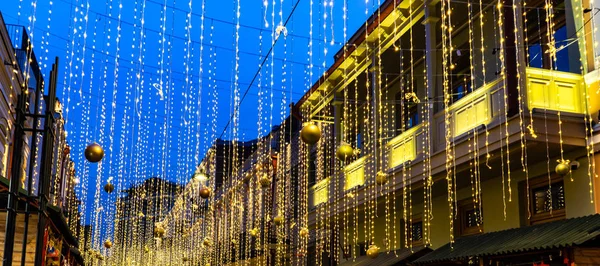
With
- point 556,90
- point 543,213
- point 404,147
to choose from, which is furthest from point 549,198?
point 404,147

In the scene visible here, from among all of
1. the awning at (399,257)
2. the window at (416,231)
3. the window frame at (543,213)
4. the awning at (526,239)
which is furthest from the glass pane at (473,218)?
the window at (416,231)

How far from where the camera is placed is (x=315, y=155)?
25.8 meters

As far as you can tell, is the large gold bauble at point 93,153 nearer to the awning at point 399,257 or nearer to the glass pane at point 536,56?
the glass pane at point 536,56

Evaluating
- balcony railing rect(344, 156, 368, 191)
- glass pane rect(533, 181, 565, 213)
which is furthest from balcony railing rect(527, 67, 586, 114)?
balcony railing rect(344, 156, 368, 191)

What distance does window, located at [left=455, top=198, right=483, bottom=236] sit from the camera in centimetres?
1516

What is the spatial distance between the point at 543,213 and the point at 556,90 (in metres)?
2.64

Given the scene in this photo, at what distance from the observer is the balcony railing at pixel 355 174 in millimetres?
18141

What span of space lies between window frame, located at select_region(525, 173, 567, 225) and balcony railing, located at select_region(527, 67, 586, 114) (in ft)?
4.79

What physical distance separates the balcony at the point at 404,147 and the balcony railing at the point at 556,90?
3556mm

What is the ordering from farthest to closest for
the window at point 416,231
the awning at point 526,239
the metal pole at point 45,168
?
the window at point 416,231 → the awning at point 526,239 → the metal pole at point 45,168

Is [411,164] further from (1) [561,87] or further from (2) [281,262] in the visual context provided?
(2) [281,262]

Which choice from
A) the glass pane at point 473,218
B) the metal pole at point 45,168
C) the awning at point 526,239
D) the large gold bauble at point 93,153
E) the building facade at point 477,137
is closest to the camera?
the metal pole at point 45,168

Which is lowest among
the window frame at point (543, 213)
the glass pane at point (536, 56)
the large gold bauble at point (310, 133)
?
the window frame at point (543, 213)

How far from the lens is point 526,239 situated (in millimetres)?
11641
